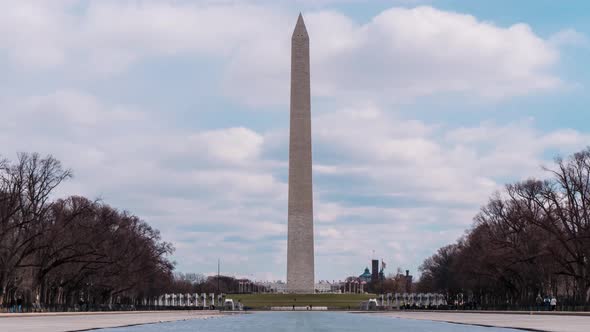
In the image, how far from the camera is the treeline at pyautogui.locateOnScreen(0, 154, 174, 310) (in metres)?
60.3

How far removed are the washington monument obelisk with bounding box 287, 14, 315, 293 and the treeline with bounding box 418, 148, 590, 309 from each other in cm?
1651

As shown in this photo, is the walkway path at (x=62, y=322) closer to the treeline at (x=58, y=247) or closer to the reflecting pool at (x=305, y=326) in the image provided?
the reflecting pool at (x=305, y=326)

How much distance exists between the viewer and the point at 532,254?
72312mm

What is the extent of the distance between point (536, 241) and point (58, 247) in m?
39.1

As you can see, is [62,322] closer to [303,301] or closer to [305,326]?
[305,326]

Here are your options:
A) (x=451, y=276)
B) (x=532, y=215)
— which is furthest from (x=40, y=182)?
(x=451, y=276)

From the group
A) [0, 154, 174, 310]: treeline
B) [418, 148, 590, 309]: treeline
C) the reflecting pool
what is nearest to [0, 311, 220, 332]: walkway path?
the reflecting pool

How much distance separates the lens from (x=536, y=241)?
72.7 metres

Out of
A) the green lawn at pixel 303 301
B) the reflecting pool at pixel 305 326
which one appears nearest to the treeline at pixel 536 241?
the green lawn at pixel 303 301

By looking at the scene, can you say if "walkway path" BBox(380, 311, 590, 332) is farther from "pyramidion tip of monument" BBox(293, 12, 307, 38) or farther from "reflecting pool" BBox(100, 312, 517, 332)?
"pyramidion tip of monument" BBox(293, 12, 307, 38)

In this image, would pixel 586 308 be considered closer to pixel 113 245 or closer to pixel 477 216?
pixel 477 216

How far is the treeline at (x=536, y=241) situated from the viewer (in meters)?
65.4

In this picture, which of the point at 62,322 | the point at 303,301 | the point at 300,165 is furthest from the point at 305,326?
the point at 303,301

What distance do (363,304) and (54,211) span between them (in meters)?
38.1
